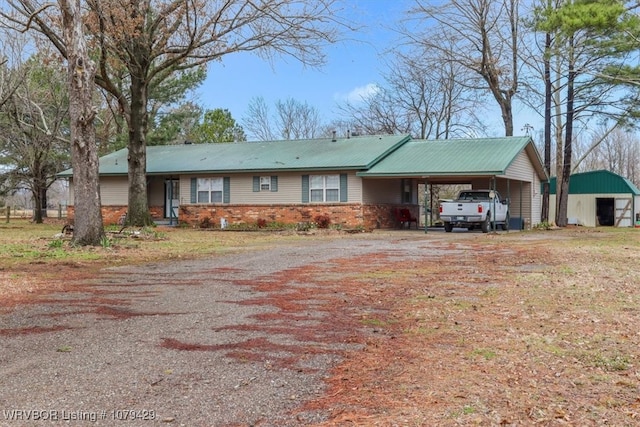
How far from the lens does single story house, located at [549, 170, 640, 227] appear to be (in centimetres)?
3300

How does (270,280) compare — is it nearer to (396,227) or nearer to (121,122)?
(396,227)

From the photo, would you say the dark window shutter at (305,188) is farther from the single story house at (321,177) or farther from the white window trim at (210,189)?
the white window trim at (210,189)

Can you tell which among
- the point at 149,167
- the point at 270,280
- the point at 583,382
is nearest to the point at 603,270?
the point at 270,280

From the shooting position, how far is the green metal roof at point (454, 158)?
22.9 meters

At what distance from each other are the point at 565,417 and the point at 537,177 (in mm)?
28419

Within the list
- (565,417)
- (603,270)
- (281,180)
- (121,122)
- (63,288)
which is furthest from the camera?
(121,122)

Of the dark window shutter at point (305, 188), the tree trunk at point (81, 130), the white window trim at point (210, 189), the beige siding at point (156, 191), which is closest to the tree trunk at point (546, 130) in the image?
the dark window shutter at point (305, 188)

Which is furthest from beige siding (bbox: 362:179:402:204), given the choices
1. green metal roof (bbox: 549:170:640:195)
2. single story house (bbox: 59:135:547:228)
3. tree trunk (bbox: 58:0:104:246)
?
tree trunk (bbox: 58:0:104:246)

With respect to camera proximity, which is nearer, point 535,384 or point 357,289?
point 535,384

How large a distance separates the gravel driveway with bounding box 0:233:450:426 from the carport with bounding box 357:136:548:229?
50.7 feet

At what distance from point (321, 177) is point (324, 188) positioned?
505mm

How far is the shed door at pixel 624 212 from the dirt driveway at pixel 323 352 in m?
26.3

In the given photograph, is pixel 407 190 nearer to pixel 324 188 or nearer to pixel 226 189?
pixel 324 188

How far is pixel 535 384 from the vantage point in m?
4.31
